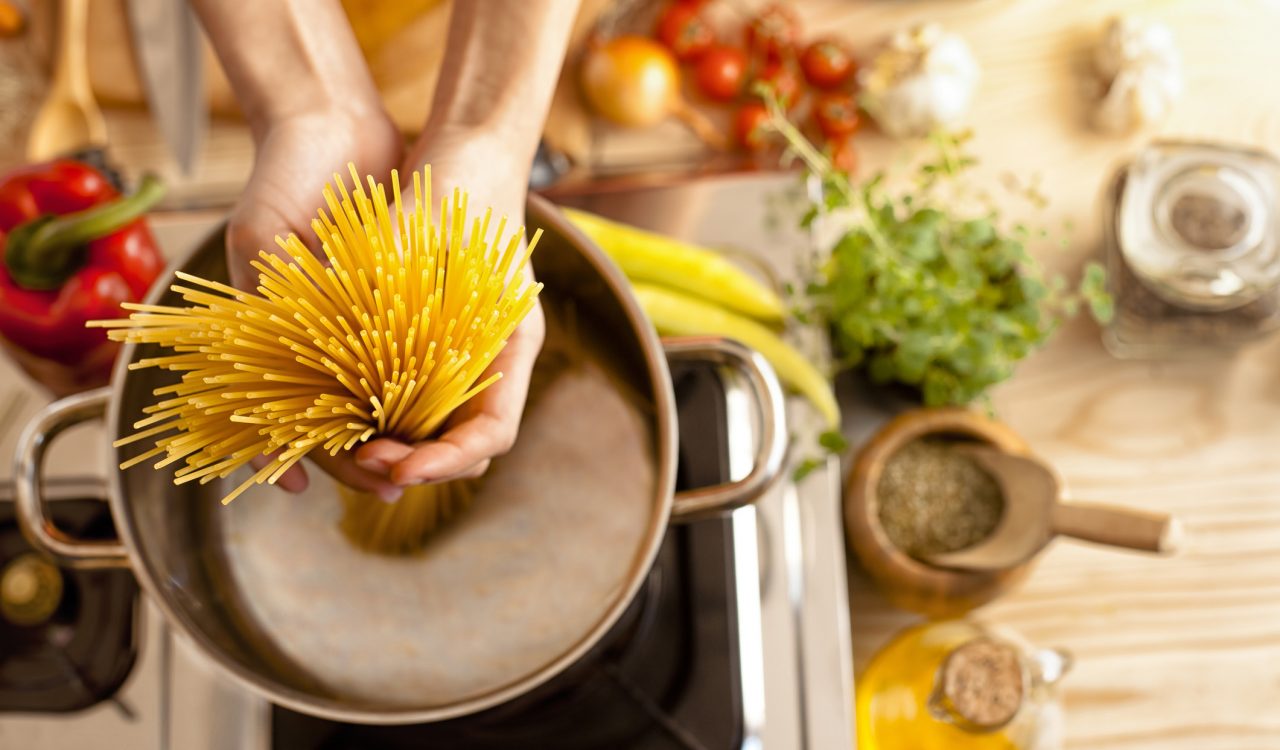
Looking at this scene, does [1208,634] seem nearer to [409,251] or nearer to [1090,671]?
[1090,671]

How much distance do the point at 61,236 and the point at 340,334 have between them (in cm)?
34

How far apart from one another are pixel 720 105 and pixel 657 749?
1.60 ft

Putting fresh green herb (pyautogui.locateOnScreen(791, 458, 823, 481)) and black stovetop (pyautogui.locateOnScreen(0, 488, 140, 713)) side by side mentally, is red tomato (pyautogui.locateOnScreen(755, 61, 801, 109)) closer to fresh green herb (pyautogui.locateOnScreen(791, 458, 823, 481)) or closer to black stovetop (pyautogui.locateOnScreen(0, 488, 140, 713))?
fresh green herb (pyautogui.locateOnScreen(791, 458, 823, 481))

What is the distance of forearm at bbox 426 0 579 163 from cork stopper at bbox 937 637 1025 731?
0.36 meters

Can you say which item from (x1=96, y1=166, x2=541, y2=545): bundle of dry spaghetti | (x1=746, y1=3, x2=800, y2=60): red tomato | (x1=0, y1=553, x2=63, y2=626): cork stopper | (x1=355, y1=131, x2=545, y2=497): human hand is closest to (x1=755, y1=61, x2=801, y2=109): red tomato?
(x1=746, y1=3, x2=800, y2=60): red tomato

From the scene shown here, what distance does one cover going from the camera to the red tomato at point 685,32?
0.75 m

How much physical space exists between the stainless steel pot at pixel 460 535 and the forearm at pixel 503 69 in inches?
1.8

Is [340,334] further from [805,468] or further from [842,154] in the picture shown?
[842,154]

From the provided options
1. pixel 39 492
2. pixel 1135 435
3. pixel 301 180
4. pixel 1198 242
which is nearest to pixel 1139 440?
pixel 1135 435

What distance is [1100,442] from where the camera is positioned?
0.69 m

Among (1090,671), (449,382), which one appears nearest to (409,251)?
(449,382)

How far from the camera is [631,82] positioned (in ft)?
2.35

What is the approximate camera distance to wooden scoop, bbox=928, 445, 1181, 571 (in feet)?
1.69

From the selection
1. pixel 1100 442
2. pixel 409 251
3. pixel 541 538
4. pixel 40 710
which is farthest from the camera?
pixel 1100 442
